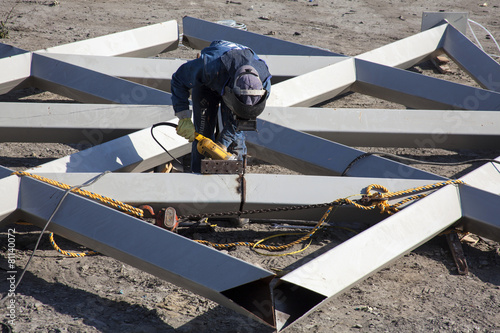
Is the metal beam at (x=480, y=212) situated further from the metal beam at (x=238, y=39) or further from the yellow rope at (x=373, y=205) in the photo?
the metal beam at (x=238, y=39)

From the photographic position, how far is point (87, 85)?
212 inches

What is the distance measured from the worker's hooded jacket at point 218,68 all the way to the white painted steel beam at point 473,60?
3236 mm

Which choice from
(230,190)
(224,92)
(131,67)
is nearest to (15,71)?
(131,67)

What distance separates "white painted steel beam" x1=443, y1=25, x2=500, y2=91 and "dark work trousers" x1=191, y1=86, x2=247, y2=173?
10.6ft

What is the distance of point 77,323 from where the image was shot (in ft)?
10.2

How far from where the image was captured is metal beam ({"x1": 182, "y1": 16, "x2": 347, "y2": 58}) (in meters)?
6.61

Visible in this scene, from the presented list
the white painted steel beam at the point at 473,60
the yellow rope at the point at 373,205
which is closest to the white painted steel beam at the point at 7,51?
the yellow rope at the point at 373,205

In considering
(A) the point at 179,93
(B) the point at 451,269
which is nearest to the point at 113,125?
(A) the point at 179,93

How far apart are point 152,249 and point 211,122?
147 cm

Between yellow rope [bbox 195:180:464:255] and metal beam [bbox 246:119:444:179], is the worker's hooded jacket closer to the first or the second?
metal beam [bbox 246:119:444:179]

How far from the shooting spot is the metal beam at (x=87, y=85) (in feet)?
16.9

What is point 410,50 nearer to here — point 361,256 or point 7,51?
point 361,256

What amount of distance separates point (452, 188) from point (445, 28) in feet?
11.8

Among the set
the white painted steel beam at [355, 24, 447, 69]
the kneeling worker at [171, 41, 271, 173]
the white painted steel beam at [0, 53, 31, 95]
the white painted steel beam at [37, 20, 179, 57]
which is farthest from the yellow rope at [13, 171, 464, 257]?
the white painted steel beam at [37, 20, 179, 57]
